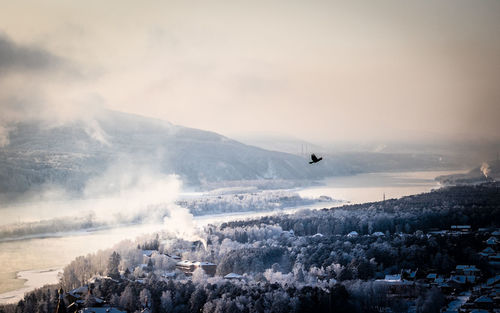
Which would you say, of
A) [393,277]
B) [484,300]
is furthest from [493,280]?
[484,300]

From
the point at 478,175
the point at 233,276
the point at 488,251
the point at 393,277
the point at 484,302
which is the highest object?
the point at 478,175

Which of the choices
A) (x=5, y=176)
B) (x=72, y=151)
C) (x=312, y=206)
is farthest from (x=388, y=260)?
(x=72, y=151)

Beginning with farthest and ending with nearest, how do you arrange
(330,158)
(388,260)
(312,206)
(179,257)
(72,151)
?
(330,158) < (72,151) < (312,206) < (179,257) < (388,260)

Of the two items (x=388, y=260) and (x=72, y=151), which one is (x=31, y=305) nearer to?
(x=388, y=260)

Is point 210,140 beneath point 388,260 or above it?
above

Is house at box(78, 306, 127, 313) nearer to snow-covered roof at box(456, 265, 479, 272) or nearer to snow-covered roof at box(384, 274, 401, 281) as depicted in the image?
snow-covered roof at box(384, 274, 401, 281)

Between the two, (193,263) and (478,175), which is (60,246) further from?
(478,175)

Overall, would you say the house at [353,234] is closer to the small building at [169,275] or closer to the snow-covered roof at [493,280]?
the snow-covered roof at [493,280]
